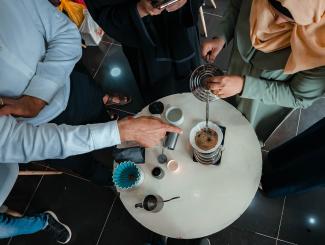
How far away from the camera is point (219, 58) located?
87.2 inches

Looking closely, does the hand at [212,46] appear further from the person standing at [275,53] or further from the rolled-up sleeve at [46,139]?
the rolled-up sleeve at [46,139]

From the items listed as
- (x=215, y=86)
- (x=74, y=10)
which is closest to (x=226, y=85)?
(x=215, y=86)

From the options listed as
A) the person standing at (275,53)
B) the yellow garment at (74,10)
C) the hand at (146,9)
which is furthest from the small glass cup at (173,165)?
the yellow garment at (74,10)

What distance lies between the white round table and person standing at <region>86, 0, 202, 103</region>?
1.12 ft

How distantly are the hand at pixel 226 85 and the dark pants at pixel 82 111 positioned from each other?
67 centimetres

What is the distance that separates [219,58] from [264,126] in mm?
786

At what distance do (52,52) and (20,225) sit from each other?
103cm

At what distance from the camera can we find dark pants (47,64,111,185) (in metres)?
1.44

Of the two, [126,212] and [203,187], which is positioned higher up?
[203,187]

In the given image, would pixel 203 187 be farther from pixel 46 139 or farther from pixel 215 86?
pixel 46 139

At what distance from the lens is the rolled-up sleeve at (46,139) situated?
105cm

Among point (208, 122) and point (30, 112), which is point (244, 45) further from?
point (30, 112)

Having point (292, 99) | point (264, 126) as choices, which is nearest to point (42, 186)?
point (264, 126)

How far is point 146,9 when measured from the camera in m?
1.10
